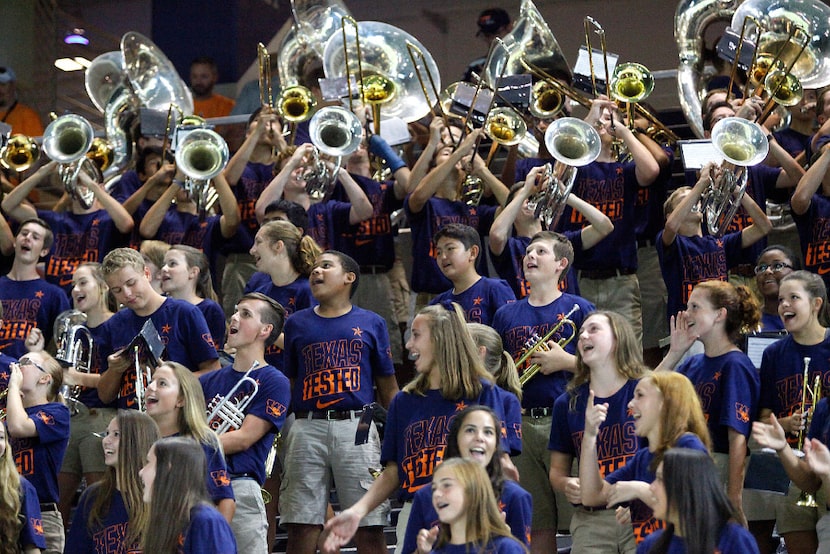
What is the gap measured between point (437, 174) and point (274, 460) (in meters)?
2.16

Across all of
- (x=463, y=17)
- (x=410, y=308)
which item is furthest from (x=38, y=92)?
(x=410, y=308)

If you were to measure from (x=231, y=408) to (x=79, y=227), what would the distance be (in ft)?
10.4

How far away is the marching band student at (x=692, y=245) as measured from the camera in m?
8.12

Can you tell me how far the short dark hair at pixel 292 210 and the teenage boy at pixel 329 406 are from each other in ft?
4.26

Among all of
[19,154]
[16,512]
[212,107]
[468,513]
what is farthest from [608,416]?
[212,107]

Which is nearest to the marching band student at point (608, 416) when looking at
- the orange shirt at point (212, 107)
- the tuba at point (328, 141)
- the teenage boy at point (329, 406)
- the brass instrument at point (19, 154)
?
the teenage boy at point (329, 406)

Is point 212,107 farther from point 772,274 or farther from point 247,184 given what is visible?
point 772,274

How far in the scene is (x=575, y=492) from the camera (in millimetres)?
5809

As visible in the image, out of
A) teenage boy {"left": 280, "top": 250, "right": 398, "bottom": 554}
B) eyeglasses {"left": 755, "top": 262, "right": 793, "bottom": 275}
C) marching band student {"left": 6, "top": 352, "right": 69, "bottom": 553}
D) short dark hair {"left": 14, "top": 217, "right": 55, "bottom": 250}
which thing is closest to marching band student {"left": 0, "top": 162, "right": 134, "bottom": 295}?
short dark hair {"left": 14, "top": 217, "right": 55, "bottom": 250}

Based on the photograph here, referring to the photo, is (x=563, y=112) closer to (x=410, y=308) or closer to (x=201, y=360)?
(x=410, y=308)

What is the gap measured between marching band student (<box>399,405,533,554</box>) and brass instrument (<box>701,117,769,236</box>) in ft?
9.63

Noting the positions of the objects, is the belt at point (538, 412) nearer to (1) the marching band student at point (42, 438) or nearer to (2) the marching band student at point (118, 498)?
(2) the marching band student at point (118, 498)

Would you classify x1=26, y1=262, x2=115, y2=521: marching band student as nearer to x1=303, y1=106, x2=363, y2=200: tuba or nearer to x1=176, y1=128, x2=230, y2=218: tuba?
A: x1=176, y1=128, x2=230, y2=218: tuba

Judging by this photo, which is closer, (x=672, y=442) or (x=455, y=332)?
(x=672, y=442)
